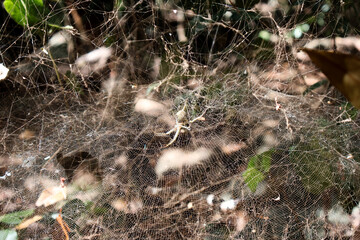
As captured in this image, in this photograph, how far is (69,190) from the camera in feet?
3.70

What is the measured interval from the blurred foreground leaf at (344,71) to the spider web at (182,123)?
1.36 ft

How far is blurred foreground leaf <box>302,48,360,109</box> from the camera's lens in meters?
0.74

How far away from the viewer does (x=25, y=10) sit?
1.48 m

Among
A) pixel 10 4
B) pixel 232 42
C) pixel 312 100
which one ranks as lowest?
pixel 312 100

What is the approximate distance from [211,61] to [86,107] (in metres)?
0.64

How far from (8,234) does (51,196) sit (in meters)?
0.17

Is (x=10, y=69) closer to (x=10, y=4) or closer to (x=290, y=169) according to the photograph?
(x=10, y=4)

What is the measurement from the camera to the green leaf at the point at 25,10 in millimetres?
1466

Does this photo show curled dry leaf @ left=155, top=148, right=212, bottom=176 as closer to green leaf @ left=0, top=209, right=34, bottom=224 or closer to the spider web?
the spider web

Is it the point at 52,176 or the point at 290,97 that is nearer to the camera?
the point at 52,176

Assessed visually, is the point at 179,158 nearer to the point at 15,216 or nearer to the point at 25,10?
the point at 15,216

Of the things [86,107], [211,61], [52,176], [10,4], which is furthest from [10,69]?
[211,61]

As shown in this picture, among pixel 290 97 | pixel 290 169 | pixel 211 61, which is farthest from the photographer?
pixel 211 61

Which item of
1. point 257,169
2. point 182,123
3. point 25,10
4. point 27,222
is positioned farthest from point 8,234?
point 25,10
